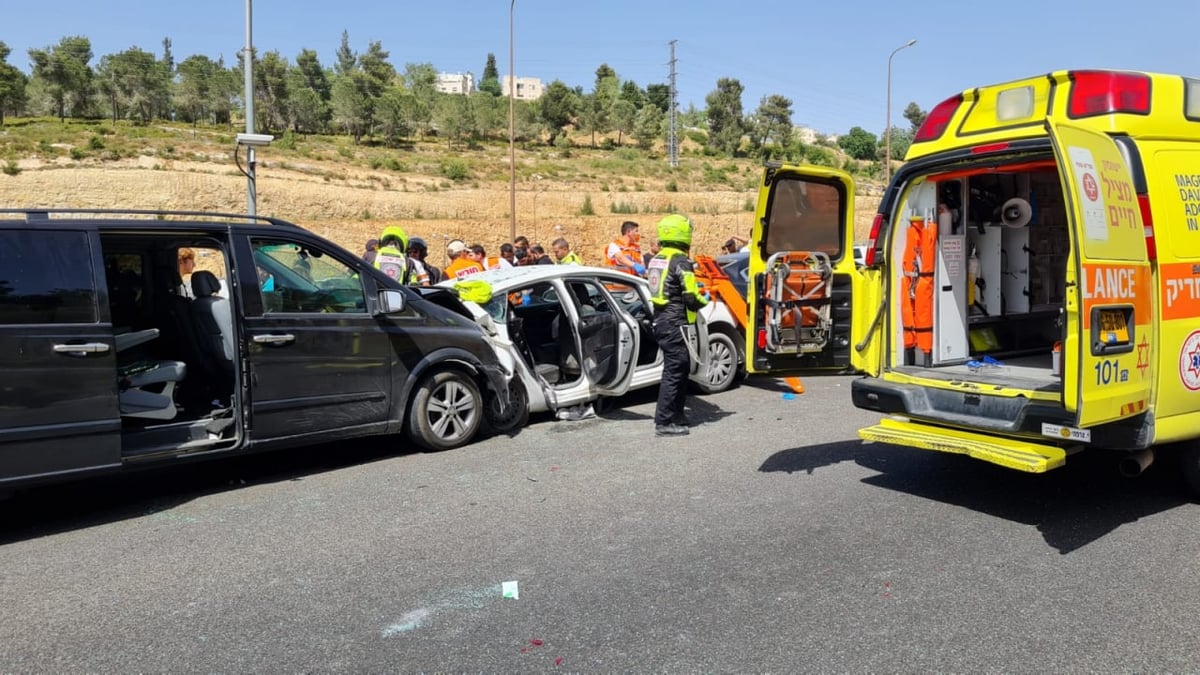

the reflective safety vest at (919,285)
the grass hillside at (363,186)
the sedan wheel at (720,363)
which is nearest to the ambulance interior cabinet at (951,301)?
the reflective safety vest at (919,285)

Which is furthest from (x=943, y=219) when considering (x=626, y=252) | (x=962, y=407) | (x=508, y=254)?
(x=508, y=254)

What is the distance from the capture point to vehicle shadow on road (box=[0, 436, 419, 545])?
5.46 m

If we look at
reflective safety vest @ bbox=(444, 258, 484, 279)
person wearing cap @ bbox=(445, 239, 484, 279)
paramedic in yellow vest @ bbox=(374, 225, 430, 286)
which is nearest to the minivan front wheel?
paramedic in yellow vest @ bbox=(374, 225, 430, 286)

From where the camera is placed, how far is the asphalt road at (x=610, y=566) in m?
3.56

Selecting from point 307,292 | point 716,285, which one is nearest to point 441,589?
point 307,292

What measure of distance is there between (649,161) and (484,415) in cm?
6081

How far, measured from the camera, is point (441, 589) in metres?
4.21

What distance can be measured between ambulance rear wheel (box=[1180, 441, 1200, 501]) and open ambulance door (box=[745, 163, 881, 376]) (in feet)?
6.20

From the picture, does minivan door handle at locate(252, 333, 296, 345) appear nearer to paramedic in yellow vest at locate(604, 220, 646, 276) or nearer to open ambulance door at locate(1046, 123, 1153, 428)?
open ambulance door at locate(1046, 123, 1153, 428)

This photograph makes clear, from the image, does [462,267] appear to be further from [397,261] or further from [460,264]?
[397,261]

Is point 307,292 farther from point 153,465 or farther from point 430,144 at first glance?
point 430,144

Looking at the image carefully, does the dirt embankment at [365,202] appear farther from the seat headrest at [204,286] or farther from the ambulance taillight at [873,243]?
the ambulance taillight at [873,243]

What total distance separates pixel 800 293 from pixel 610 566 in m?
2.57

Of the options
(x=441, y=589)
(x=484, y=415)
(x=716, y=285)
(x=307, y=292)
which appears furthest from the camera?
(x=716, y=285)
